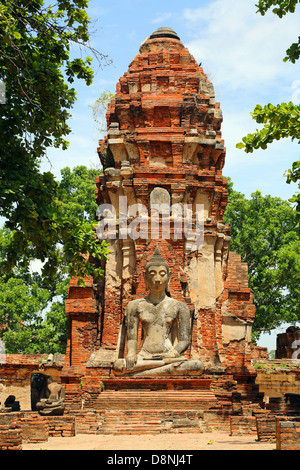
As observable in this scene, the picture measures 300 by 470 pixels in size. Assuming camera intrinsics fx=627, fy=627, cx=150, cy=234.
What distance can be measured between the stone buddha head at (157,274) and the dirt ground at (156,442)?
3679 millimetres

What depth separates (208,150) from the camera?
17203 mm

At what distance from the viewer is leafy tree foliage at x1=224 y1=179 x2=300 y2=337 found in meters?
26.6

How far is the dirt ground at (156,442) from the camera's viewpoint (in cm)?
854

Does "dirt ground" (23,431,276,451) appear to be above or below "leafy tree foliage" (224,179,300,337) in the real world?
below

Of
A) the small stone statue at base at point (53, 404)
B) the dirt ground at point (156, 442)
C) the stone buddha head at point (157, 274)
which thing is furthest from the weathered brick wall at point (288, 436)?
the small stone statue at base at point (53, 404)

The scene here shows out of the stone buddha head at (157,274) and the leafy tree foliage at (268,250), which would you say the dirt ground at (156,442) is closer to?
the stone buddha head at (157,274)

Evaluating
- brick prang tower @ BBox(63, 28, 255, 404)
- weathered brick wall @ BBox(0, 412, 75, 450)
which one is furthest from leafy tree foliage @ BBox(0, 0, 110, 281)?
brick prang tower @ BBox(63, 28, 255, 404)

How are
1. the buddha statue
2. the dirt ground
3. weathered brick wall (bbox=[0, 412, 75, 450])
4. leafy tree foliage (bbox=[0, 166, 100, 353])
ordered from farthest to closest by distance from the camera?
leafy tree foliage (bbox=[0, 166, 100, 353]) → the buddha statue → the dirt ground → weathered brick wall (bbox=[0, 412, 75, 450])

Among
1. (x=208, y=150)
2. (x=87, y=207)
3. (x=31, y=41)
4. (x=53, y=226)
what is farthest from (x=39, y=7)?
(x=87, y=207)

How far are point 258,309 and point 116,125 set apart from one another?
505 inches

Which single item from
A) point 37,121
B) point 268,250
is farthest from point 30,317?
point 37,121

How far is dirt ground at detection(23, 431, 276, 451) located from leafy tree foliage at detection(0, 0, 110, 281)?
2.83 meters

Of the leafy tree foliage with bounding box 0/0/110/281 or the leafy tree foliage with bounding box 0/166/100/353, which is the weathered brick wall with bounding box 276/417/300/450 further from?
the leafy tree foliage with bounding box 0/166/100/353

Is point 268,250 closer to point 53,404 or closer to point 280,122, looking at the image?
point 53,404
